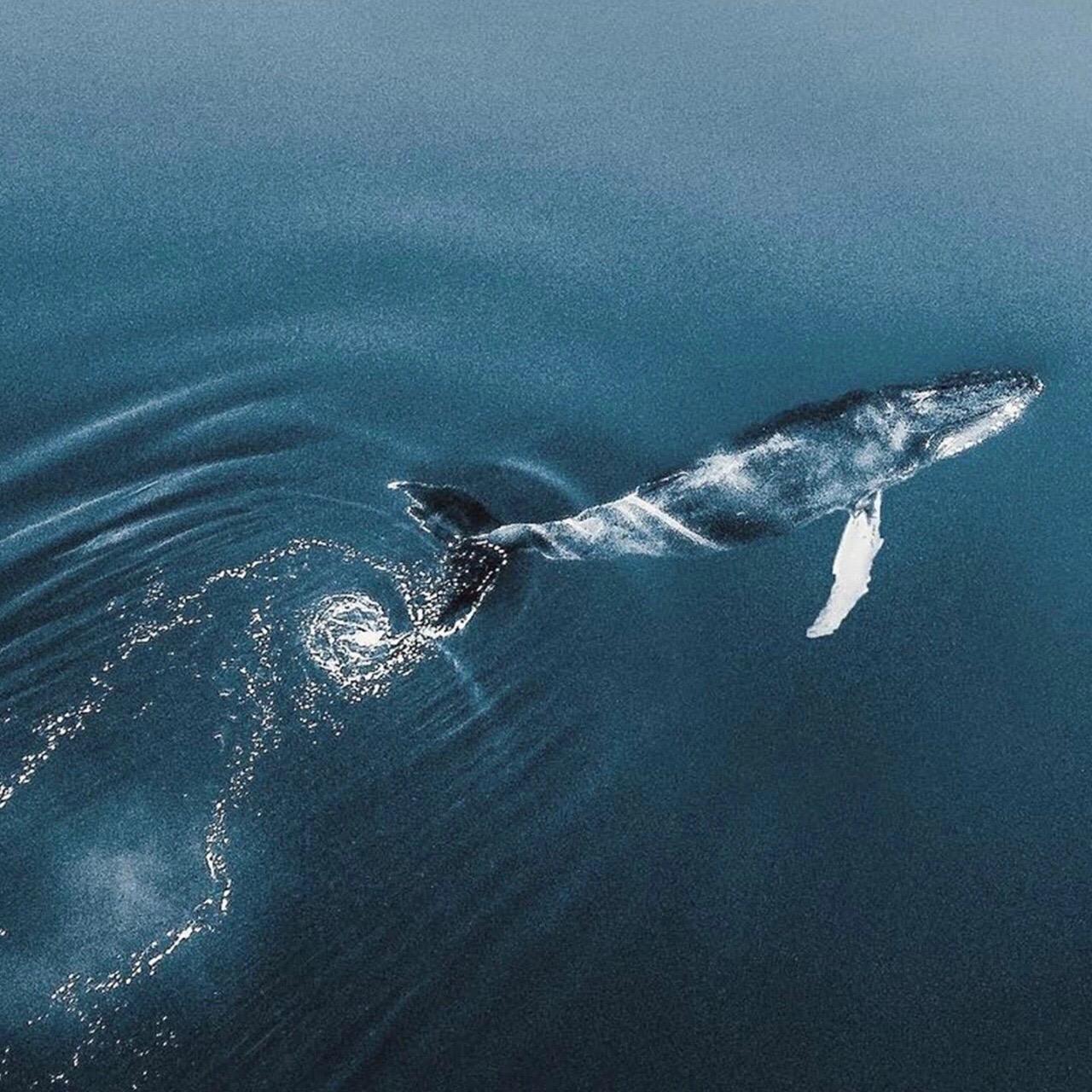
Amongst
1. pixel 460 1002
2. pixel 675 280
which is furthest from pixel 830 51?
pixel 460 1002

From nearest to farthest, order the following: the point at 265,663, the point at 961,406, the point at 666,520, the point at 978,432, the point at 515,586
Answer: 1. the point at 265,663
2. the point at 515,586
3. the point at 666,520
4. the point at 978,432
5. the point at 961,406

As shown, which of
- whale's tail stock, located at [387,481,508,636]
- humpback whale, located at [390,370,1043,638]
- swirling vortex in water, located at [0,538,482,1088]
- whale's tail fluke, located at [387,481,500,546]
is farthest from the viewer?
whale's tail fluke, located at [387,481,500,546]

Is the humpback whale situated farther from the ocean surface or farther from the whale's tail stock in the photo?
the ocean surface

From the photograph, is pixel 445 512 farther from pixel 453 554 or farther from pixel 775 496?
pixel 775 496

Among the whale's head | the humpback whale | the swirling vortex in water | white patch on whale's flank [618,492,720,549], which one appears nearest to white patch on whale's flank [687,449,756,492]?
the humpback whale

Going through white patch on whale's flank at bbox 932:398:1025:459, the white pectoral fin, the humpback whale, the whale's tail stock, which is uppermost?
the whale's tail stock

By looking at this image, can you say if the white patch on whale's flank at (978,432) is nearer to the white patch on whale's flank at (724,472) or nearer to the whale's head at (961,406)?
the whale's head at (961,406)

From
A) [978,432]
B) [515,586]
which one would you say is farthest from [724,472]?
[978,432]
